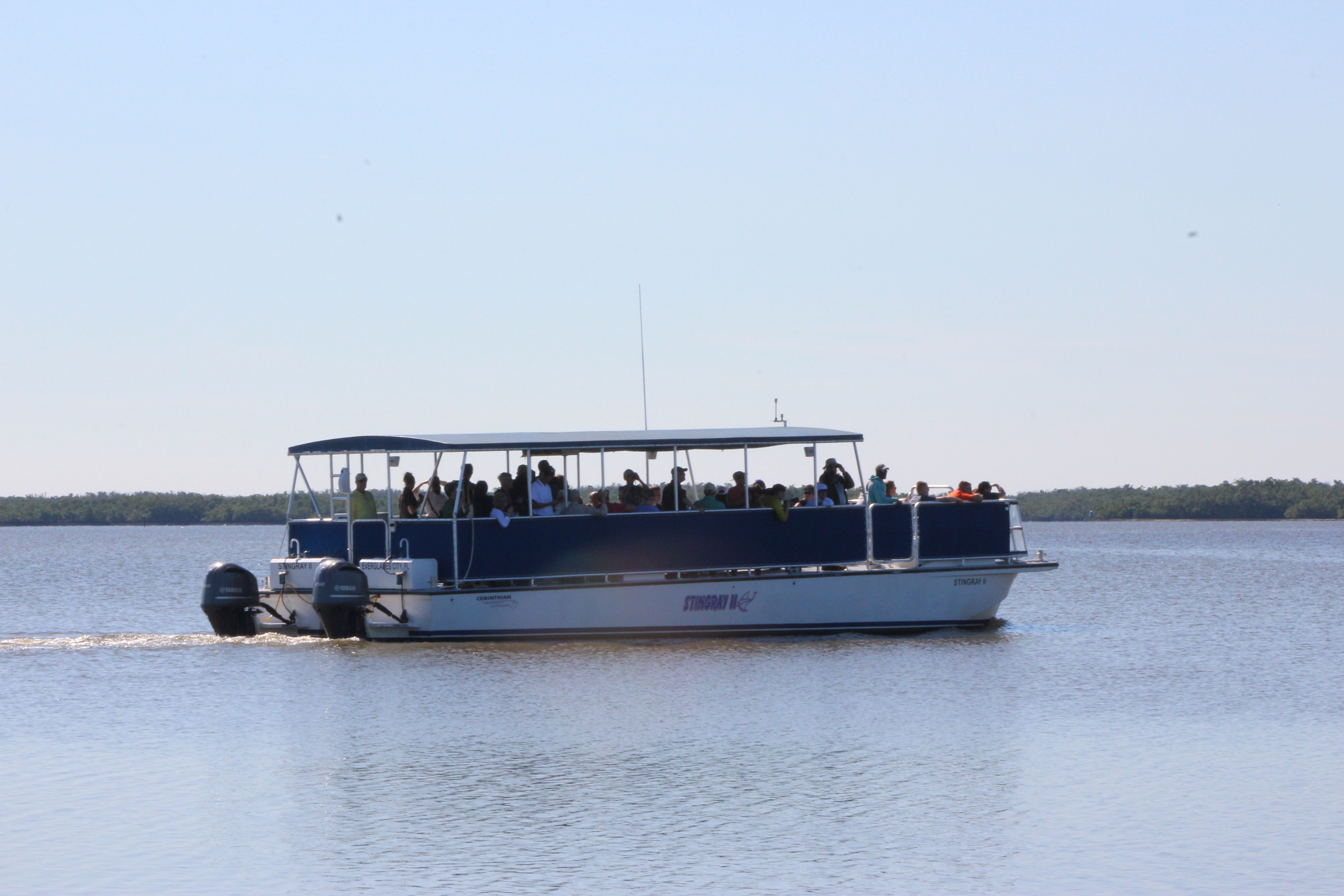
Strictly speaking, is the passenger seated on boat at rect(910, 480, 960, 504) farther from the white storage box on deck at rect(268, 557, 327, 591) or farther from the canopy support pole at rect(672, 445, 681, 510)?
the white storage box on deck at rect(268, 557, 327, 591)

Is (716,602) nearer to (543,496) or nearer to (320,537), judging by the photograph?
(543,496)

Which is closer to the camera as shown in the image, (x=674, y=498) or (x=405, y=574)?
(x=405, y=574)

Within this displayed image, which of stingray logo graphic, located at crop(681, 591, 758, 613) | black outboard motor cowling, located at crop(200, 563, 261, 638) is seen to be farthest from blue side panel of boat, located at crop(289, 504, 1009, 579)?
black outboard motor cowling, located at crop(200, 563, 261, 638)

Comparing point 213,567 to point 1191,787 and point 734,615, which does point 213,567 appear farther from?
point 1191,787

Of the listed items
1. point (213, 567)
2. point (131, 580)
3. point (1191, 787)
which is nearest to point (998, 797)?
point (1191, 787)

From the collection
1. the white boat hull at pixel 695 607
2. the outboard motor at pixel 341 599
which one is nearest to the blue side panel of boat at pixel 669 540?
the white boat hull at pixel 695 607

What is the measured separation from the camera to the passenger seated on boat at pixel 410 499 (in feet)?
75.9

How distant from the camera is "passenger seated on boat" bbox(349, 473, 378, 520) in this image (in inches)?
909

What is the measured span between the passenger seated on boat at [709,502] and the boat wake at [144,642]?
5.50 meters

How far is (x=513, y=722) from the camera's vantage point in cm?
1650

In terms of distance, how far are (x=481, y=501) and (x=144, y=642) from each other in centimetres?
738

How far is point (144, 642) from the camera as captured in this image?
26.3 meters

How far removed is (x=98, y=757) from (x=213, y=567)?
990cm

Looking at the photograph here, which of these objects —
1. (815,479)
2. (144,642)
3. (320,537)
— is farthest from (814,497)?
(144,642)
